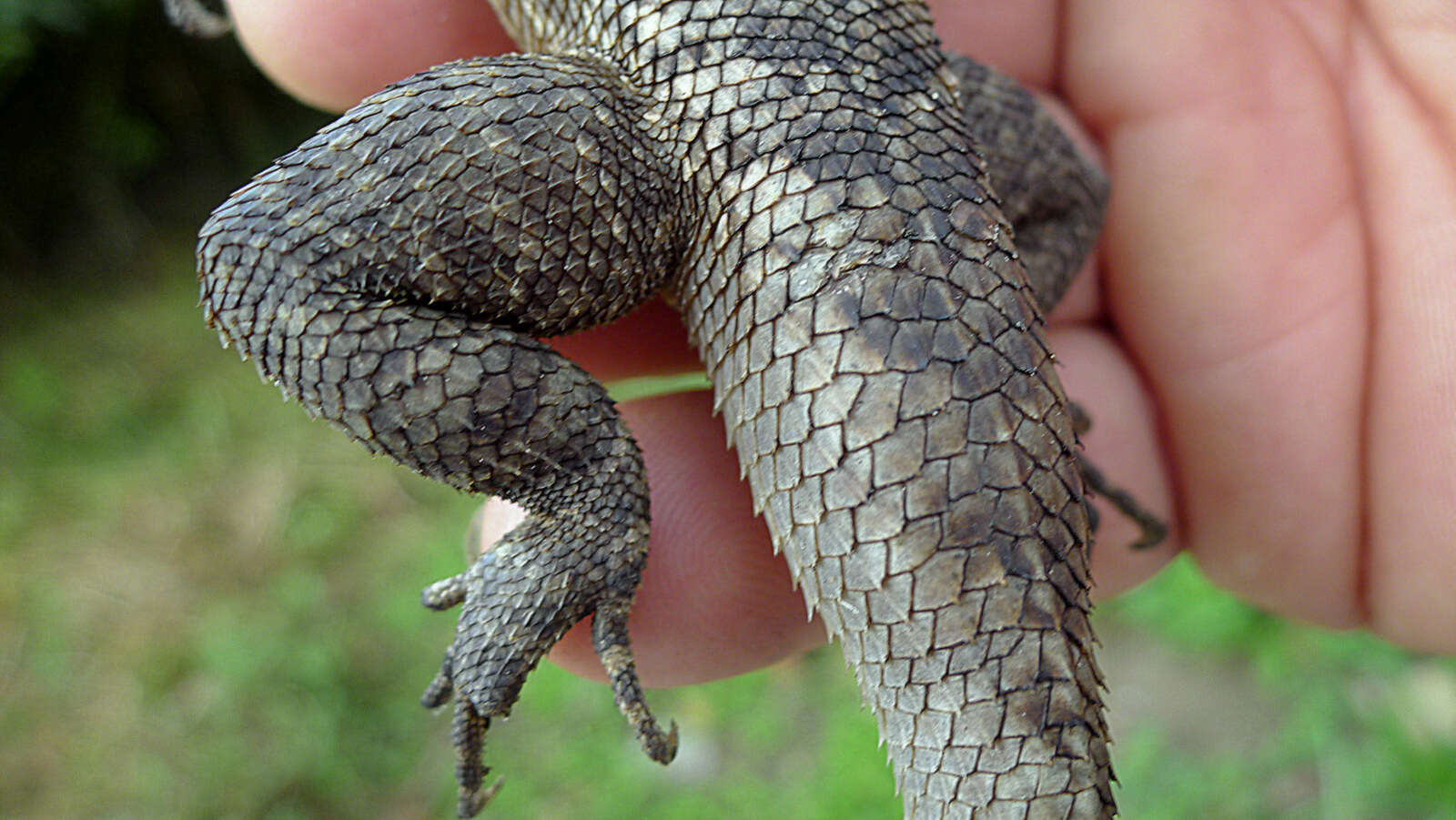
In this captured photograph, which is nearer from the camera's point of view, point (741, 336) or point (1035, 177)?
point (741, 336)

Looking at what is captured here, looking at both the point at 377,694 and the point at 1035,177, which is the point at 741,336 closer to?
the point at 1035,177

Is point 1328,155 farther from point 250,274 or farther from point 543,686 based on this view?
point 543,686

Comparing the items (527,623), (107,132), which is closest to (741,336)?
(527,623)

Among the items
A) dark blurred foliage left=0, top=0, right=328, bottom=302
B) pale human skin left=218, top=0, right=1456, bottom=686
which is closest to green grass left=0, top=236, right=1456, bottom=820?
pale human skin left=218, top=0, right=1456, bottom=686

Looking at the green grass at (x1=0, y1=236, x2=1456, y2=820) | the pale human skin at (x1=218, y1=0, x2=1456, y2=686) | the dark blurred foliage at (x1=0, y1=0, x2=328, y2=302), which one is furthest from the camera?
the dark blurred foliage at (x1=0, y1=0, x2=328, y2=302)

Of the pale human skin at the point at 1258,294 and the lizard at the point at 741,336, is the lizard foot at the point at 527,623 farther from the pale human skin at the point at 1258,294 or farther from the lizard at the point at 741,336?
the pale human skin at the point at 1258,294

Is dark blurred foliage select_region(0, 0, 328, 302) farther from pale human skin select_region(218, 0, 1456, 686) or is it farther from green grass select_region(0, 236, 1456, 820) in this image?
pale human skin select_region(218, 0, 1456, 686)

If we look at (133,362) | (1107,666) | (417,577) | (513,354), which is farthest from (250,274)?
(133,362)
